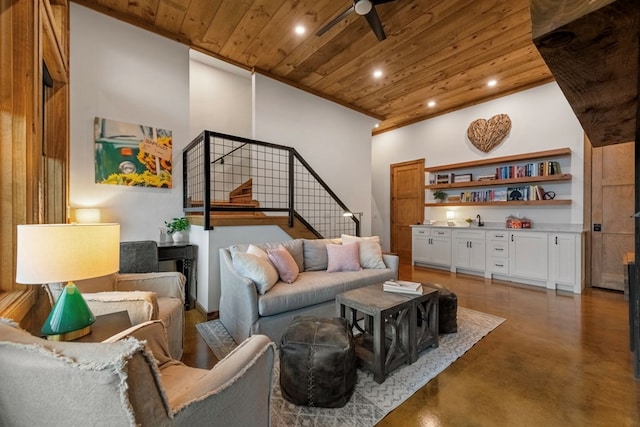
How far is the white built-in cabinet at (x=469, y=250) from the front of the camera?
4.72 meters

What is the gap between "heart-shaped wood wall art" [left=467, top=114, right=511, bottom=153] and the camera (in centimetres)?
488

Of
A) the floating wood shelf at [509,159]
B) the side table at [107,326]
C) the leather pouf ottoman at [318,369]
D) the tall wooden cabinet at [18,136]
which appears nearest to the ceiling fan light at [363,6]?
the tall wooden cabinet at [18,136]

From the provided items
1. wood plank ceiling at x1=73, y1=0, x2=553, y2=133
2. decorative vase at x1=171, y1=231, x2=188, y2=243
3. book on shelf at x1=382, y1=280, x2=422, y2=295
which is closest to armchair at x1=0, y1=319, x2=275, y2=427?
book on shelf at x1=382, y1=280, x2=422, y2=295

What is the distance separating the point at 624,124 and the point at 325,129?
3.95 meters

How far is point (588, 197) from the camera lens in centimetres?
411

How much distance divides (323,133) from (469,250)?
3356 millimetres

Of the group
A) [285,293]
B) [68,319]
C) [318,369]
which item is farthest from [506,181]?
[68,319]

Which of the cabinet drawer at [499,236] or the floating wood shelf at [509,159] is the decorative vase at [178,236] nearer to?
the cabinet drawer at [499,236]

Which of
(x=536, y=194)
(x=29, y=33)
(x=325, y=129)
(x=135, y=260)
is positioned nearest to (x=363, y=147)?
(x=325, y=129)

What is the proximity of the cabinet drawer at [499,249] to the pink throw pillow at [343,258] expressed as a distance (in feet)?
8.94

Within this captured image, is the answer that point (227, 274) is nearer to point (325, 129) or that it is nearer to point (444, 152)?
point (325, 129)

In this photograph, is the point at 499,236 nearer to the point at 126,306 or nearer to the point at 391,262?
the point at 391,262

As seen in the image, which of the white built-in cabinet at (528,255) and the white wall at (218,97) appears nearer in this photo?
the white built-in cabinet at (528,255)

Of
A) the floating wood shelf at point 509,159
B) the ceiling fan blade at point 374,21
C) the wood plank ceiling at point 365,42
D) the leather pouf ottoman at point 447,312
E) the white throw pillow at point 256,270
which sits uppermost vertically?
the wood plank ceiling at point 365,42
